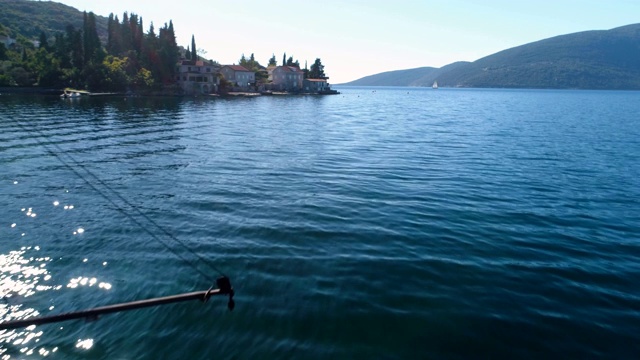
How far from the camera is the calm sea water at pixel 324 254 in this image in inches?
485

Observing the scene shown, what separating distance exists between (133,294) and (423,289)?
11664mm

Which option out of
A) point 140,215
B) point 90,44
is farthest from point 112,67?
point 140,215

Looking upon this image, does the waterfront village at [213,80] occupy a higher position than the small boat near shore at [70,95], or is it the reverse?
the waterfront village at [213,80]

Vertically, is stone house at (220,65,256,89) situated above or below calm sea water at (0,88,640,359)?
above

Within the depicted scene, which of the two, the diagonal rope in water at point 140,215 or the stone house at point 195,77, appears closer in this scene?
the diagonal rope in water at point 140,215

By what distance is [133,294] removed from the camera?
48.0 ft

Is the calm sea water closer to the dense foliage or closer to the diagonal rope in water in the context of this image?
the diagonal rope in water

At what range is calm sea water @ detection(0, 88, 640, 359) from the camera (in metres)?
12.3

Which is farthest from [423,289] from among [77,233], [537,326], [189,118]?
[189,118]

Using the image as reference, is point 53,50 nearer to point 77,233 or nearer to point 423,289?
point 77,233

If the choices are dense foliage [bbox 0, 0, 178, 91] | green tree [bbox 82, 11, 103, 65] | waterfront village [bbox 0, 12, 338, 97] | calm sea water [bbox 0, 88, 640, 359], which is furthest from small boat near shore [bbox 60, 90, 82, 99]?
calm sea water [bbox 0, 88, 640, 359]

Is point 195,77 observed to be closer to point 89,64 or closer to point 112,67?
point 112,67

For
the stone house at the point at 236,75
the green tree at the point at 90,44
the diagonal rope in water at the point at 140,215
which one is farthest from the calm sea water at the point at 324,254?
the stone house at the point at 236,75

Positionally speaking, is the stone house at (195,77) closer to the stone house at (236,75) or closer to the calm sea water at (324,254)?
the stone house at (236,75)
